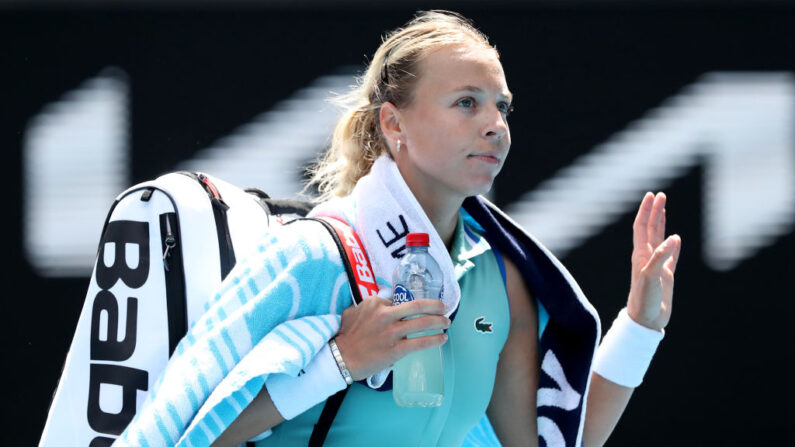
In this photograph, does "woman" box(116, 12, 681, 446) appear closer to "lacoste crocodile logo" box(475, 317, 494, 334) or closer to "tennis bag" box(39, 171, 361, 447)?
"lacoste crocodile logo" box(475, 317, 494, 334)

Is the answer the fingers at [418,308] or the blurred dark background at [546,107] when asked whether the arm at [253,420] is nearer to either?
the fingers at [418,308]

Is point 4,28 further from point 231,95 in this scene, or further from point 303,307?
point 303,307

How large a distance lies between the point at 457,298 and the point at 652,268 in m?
0.47

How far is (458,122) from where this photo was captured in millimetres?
2047

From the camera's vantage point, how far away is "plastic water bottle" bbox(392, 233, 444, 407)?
73.9 inches

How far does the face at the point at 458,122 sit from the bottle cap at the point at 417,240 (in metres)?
0.25

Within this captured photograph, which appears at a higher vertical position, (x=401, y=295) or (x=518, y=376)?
(x=401, y=295)

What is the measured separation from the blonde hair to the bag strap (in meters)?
0.35

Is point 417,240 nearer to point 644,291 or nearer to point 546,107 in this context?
point 644,291

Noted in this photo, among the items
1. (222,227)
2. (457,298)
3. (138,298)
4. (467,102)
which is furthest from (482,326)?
(138,298)

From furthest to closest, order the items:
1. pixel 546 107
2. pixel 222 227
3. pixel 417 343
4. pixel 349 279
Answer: pixel 546 107
pixel 222 227
pixel 349 279
pixel 417 343

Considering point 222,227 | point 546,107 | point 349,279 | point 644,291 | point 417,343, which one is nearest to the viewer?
point 417,343

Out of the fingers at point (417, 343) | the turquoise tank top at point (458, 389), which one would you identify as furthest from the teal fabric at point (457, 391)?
the fingers at point (417, 343)

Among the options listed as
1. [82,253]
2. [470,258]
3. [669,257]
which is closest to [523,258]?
[470,258]
